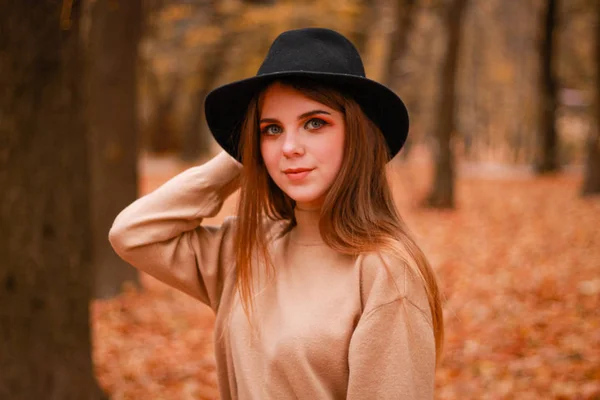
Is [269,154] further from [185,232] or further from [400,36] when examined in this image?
[400,36]

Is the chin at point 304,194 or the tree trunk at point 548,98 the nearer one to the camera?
the chin at point 304,194

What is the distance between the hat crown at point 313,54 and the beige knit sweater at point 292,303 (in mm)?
485

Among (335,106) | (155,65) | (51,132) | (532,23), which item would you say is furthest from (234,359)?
(532,23)

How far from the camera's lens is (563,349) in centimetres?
489

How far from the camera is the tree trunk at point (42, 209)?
3182mm

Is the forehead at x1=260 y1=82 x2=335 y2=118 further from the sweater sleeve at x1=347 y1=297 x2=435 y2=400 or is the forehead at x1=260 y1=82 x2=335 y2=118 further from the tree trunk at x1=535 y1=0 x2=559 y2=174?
the tree trunk at x1=535 y1=0 x2=559 y2=174

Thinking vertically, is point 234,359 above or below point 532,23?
below

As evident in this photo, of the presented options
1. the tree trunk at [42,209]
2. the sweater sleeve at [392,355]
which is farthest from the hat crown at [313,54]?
the tree trunk at [42,209]

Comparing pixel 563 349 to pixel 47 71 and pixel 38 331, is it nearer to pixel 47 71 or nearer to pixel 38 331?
pixel 38 331

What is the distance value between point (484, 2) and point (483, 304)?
15.5m

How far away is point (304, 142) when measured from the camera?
1876 mm

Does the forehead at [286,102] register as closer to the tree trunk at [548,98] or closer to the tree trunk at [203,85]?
the tree trunk at [203,85]

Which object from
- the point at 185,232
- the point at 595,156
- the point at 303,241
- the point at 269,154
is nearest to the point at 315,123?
the point at 269,154

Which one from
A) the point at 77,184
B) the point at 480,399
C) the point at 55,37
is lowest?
the point at 480,399
